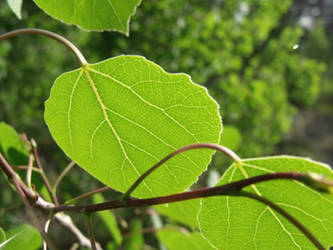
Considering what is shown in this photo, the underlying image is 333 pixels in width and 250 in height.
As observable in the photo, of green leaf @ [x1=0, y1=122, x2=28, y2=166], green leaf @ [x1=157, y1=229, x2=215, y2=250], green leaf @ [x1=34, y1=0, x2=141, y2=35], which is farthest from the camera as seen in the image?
green leaf @ [x1=157, y1=229, x2=215, y2=250]

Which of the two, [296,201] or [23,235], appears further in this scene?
[23,235]

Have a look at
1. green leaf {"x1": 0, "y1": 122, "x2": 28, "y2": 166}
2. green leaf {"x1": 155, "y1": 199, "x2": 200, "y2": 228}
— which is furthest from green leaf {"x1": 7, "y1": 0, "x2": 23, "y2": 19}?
green leaf {"x1": 155, "y1": 199, "x2": 200, "y2": 228}

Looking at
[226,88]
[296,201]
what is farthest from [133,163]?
[226,88]

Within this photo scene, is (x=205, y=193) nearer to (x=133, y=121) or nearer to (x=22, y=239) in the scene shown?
(x=133, y=121)

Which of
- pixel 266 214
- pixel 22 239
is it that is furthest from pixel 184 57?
pixel 266 214

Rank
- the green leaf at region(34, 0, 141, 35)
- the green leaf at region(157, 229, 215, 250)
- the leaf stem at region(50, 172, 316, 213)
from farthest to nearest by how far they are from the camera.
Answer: the green leaf at region(157, 229, 215, 250) < the green leaf at region(34, 0, 141, 35) < the leaf stem at region(50, 172, 316, 213)

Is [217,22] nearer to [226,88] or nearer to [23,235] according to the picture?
[226,88]

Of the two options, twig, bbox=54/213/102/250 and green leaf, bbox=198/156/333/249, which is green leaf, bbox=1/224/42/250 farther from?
green leaf, bbox=198/156/333/249
